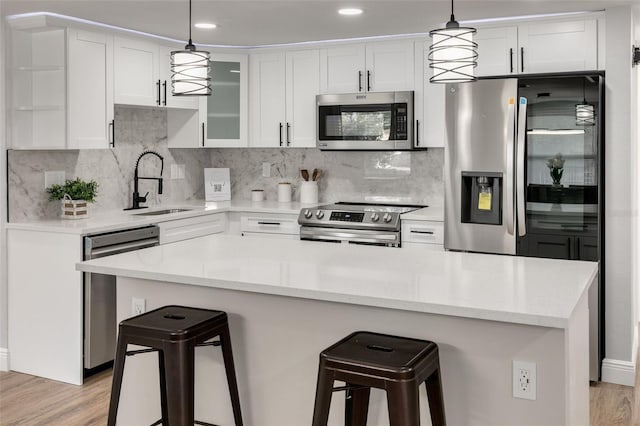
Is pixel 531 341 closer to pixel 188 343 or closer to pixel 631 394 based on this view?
pixel 188 343

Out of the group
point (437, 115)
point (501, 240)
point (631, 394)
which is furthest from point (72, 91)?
point (631, 394)

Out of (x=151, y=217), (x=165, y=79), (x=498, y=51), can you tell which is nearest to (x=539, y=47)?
(x=498, y=51)

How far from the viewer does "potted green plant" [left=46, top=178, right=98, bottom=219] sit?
4.31 m

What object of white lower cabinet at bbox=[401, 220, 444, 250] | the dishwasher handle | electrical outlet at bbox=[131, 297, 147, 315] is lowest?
electrical outlet at bbox=[131, 297, 147, 315]

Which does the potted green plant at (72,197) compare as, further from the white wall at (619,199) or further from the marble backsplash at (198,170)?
the white wall at (619,199)

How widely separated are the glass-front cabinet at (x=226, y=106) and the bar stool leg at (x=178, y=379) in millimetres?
3154

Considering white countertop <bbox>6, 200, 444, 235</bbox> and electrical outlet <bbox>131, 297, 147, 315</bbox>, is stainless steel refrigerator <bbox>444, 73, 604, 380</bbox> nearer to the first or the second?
white countertop <bbox>6, 200, 444, 235</bbox>

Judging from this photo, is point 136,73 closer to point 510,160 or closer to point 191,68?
point 191,68

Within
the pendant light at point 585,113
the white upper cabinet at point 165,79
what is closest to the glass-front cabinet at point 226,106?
the white upper cabinet at point 165,79

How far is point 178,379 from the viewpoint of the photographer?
8.04 ft

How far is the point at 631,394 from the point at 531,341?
79.6 inches

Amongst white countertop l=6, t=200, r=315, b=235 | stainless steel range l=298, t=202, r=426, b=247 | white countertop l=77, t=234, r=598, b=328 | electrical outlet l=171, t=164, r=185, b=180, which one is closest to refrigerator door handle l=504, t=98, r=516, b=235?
stainless steel range l=298, t=202, r=426, b=247

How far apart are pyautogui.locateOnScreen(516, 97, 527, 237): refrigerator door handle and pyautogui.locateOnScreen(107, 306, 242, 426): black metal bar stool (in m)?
2.11

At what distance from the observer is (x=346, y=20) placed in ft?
14.2
